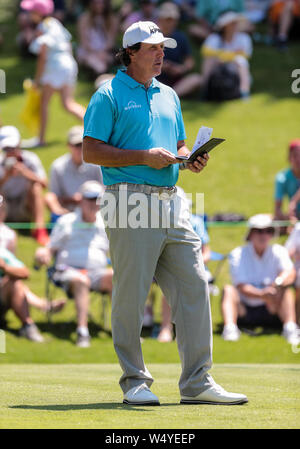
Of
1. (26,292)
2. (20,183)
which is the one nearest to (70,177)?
(20,183)

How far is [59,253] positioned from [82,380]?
4.30 metres

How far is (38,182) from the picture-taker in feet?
41.4

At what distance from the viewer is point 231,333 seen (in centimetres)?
1059

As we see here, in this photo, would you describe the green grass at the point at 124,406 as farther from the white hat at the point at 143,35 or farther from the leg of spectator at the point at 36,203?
the leg of spectator at the point at 36,203

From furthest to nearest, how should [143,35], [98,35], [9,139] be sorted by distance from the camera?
[98,35] < [9,139] < [143,35]

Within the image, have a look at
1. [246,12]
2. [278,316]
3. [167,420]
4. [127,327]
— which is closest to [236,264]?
[278,316]

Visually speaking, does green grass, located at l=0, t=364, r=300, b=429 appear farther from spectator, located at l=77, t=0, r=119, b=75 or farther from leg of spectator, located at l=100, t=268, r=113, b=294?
spectator, located at l=77, t=0, r=119, b=75

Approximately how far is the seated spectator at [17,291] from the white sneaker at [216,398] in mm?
4896

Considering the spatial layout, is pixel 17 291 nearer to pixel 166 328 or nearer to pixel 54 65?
pixel 166 328

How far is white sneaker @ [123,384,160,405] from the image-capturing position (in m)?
5.76

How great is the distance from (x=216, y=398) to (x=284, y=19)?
14.2m

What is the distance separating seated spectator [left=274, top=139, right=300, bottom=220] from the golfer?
6.52 metres

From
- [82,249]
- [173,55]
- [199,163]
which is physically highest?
[173,55]

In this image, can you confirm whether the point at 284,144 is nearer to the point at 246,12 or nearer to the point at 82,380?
the point at 246,12
